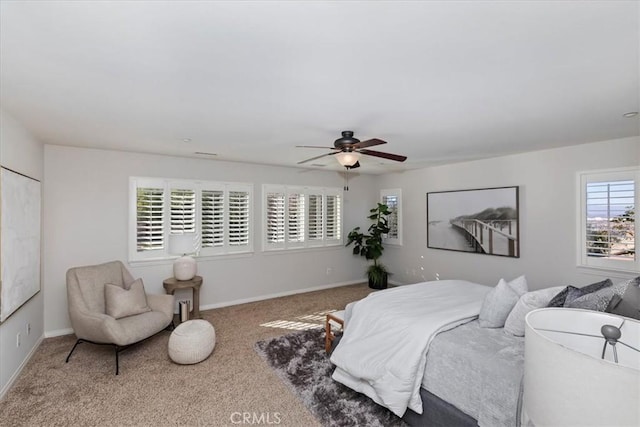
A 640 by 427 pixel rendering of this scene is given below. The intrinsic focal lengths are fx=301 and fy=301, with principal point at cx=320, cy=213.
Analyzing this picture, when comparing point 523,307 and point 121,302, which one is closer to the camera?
point 523,307

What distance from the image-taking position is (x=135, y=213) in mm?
4367

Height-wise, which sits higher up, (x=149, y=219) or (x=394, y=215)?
(x=394, y=215)

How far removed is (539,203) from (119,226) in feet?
19.7

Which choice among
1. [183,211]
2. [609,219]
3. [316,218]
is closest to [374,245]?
[316,218]

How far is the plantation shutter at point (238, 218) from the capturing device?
16.8 ft

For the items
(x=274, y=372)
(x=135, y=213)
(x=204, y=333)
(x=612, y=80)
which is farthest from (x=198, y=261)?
(x=612, y=80)

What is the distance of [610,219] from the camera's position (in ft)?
12.0

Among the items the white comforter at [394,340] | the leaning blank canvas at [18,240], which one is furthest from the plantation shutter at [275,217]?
the leaning blank canvas at [18,240]

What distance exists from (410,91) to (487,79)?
1.65 ft

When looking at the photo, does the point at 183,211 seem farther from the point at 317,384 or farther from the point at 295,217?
the point at 317,384

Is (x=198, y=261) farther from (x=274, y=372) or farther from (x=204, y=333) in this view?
(x=274, y=372)

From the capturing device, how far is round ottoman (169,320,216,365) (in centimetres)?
305
